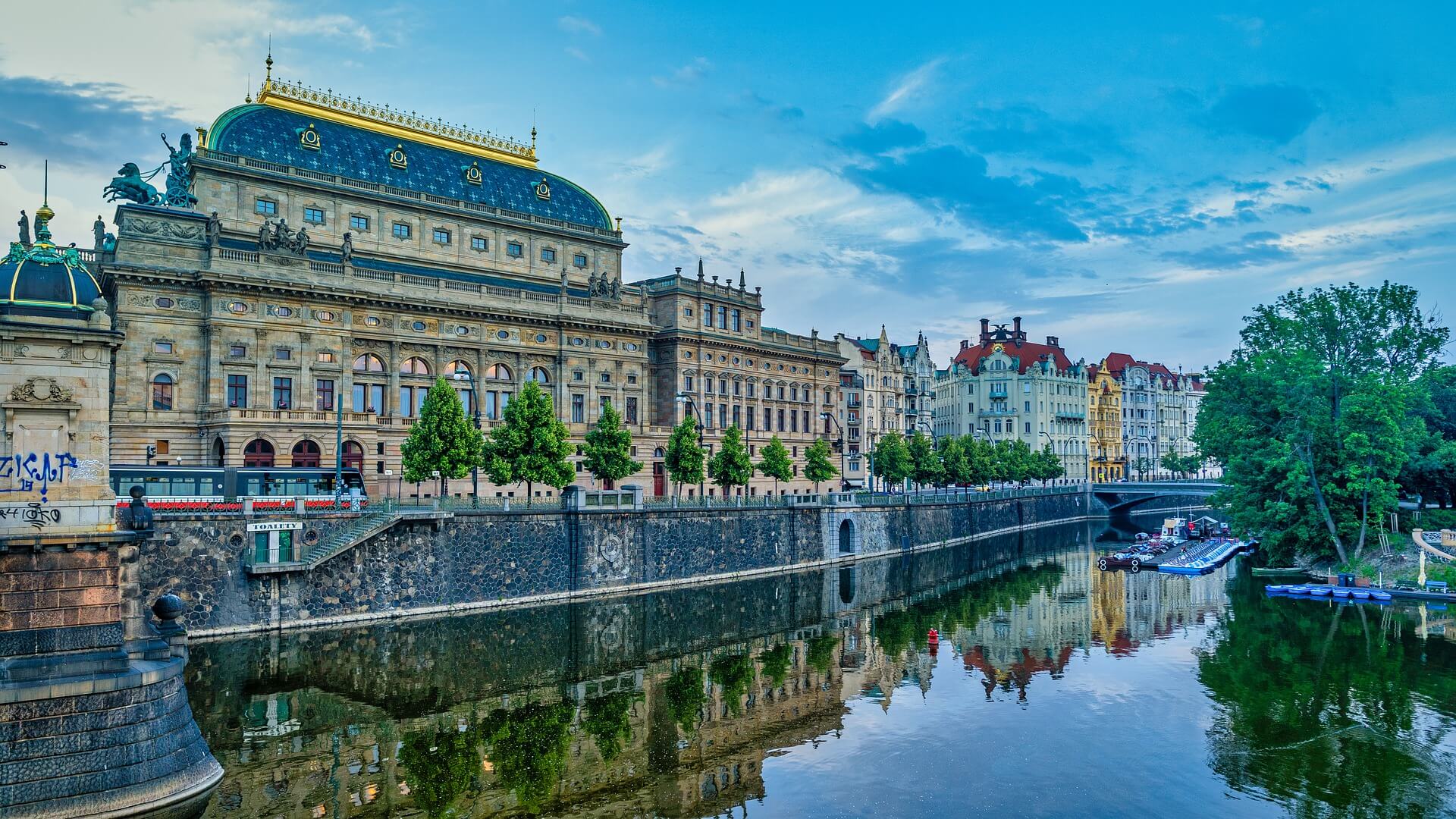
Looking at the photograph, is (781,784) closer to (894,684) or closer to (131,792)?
(894,684)

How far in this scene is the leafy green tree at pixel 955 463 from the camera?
386 ft

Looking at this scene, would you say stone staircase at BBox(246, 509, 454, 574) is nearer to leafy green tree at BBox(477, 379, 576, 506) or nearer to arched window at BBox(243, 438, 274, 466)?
leafy green tree at BBox(477, 379, 576, 506)

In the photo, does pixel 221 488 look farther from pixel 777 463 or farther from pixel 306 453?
pixel 777 463

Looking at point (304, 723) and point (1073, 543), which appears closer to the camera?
point (304, 723)

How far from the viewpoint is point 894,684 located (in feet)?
146

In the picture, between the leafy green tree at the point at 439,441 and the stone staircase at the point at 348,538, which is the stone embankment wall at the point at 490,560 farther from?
the leafy green tree at the point at 439,441

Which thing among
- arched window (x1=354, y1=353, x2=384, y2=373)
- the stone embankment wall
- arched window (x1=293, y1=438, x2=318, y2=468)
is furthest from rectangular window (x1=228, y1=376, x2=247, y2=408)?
the stone embankment wall

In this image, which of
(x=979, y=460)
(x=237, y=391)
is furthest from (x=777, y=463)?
(x=237, y=391)

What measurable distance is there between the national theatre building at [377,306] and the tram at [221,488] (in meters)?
4.86

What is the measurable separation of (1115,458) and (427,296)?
141m

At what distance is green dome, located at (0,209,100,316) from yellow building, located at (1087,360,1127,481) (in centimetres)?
17079

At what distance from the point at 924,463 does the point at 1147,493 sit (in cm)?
3952

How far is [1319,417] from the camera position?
74125 mm

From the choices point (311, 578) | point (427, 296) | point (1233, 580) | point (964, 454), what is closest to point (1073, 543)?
point (964, 454)
